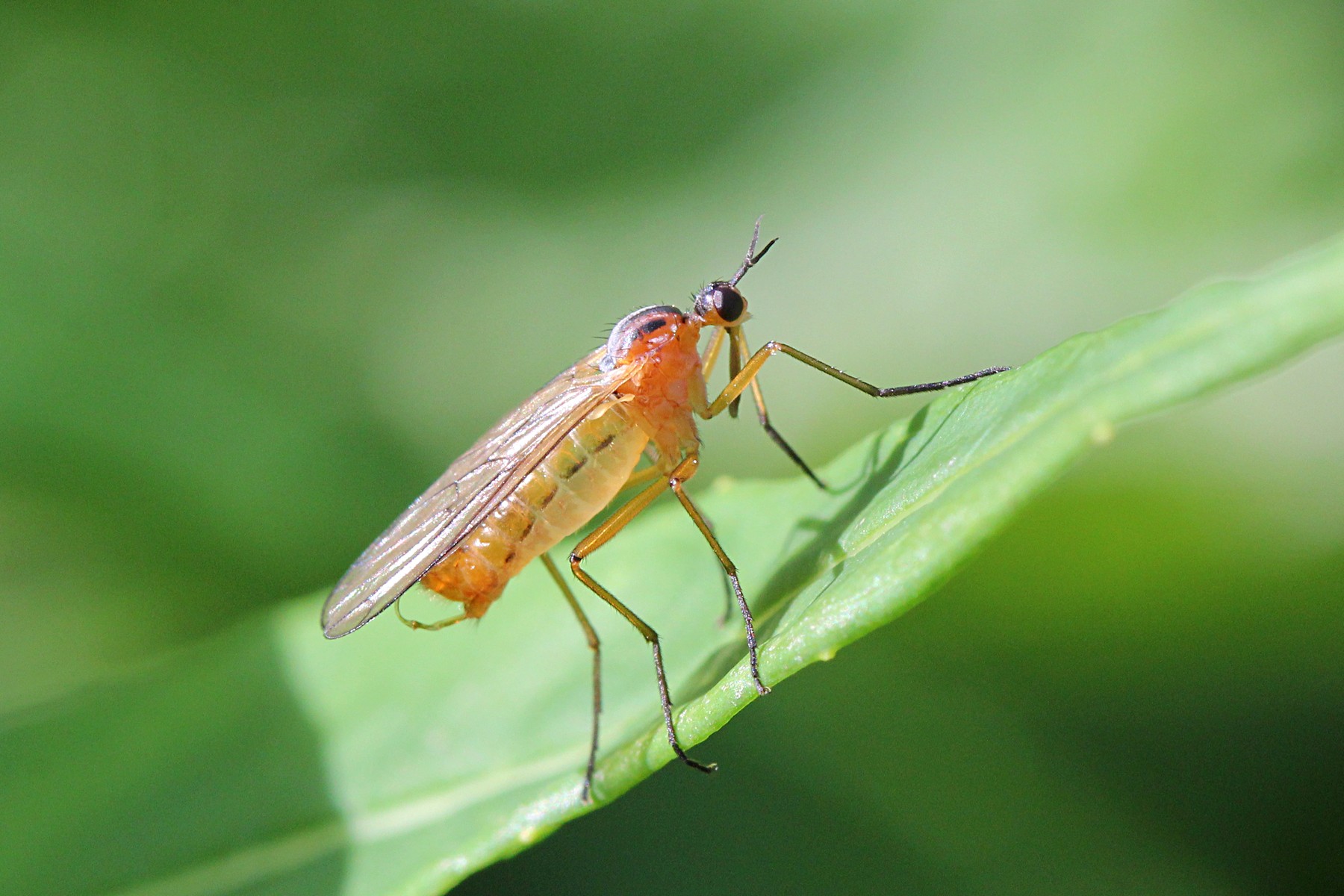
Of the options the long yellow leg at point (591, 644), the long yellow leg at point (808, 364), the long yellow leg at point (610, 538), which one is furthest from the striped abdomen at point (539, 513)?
the long yellow leg at point (808, 364)

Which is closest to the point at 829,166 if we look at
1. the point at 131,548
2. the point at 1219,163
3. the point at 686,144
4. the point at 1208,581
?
the point at 686,144

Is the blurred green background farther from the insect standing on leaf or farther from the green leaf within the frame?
the insect standing on leaf

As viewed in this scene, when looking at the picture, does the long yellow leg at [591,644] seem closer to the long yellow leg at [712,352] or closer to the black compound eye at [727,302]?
the long yellow leg at [712,352]

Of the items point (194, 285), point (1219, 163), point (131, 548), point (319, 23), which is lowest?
point (1219, 163)

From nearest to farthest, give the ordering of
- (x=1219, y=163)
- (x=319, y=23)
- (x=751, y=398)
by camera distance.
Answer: (x=751, y=398), (x=1219, y=163), (x=319, y=23)

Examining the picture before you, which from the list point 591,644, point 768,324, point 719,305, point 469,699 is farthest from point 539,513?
point 768,324

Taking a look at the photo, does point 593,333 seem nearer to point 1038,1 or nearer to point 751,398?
point 751,398

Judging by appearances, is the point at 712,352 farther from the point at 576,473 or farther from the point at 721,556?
the point at 721,556
